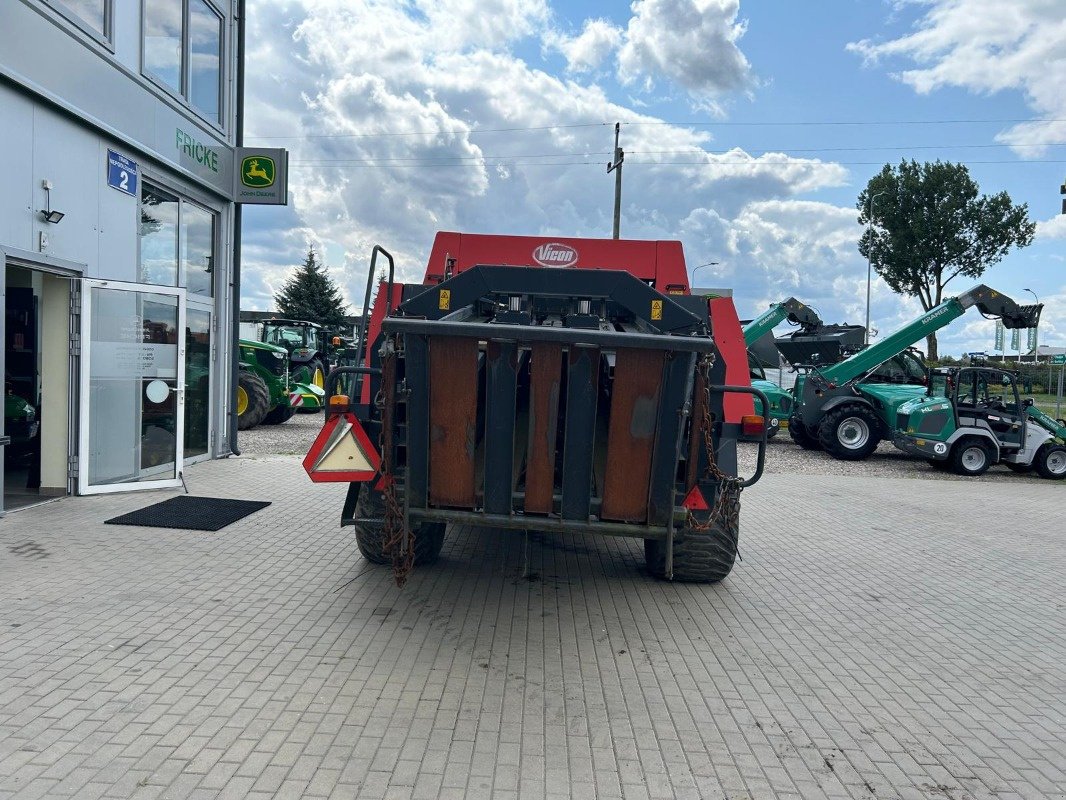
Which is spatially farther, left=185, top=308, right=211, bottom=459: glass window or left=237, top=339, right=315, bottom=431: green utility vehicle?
left=237, top=339, right=315, bottom=431: green utility vehicle

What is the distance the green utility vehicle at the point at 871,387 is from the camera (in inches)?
577

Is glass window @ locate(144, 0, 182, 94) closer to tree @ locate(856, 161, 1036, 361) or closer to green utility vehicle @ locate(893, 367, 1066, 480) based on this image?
green utility vehicle @ locate(893, 367, 1066, 480)

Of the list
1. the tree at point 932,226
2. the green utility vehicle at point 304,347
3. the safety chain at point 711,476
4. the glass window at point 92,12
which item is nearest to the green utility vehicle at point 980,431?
the safety chain at point 711,476

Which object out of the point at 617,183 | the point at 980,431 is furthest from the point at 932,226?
the point at 980,431

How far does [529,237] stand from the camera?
6793 mm

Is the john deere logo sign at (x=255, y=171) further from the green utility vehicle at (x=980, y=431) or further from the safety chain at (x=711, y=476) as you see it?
the green utility vehicle at (x=980, y=431)

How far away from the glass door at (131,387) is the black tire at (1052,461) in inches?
533

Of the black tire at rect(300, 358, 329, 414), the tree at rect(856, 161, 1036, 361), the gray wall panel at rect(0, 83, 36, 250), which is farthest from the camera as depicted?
the tree at rect(856, 161, 1036, 361)

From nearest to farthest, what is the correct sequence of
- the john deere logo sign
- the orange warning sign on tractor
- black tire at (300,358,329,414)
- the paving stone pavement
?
the paving stone pavement < the orange warning sign on tractor < the john deere logo sign < black tire at (300,358,329,414)

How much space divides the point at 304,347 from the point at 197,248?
378 inches

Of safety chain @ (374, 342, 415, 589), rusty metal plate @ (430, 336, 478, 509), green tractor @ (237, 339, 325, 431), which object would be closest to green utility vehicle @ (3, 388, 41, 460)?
green tractor @ (237, 339, 325, 431)

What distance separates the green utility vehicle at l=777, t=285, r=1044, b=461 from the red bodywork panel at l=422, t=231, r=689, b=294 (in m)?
9.34

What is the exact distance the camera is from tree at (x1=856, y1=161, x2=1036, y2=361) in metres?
39.8

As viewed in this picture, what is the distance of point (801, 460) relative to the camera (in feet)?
48.3
